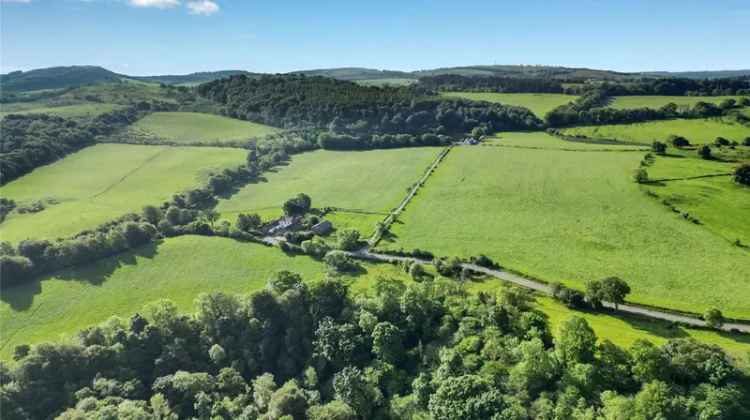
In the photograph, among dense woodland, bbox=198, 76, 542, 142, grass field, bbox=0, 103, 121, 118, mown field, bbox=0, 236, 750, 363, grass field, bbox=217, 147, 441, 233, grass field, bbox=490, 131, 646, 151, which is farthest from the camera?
dense woodland, bbox=198, 76, 542, 142

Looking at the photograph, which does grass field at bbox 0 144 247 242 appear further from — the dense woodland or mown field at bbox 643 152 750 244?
mown field at bbox 643 152 750 244

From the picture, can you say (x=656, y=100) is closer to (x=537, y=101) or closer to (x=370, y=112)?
(x=537, y=101)

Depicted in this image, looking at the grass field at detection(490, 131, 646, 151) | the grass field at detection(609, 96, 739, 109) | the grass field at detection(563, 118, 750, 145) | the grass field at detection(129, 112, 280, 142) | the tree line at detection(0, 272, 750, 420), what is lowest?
the tree line at detection(0, 272, 750, 420)

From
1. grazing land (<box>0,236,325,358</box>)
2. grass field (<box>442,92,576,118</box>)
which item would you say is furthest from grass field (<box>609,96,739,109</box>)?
grazing land (<box>0,236,325,358</box>)

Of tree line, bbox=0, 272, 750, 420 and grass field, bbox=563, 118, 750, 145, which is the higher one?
grass field, bbox=563, 118, 750, 145

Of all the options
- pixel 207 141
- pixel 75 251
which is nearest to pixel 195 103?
pixel 207 141

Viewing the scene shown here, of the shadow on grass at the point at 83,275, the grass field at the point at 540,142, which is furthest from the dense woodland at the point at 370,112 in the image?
the shadow on grass at the point at 83,275
